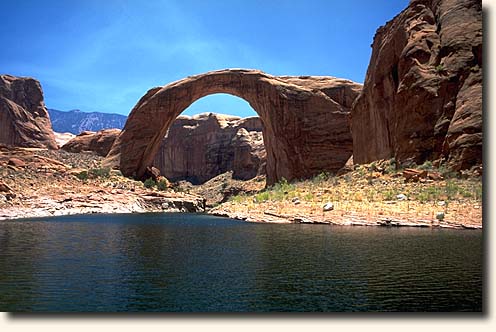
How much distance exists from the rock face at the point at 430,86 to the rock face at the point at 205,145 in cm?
4654

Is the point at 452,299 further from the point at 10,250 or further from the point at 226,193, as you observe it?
the point at 226,193

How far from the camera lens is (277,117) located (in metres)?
43.9

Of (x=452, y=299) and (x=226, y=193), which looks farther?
(x=226, y=193)

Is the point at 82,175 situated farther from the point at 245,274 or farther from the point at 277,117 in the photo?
the point at 245,274

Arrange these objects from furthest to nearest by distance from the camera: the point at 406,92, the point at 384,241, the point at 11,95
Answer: the point at 11,95 → the point at 406,92 → the point at 384,241

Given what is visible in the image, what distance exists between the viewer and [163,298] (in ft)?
Answer: 21.1

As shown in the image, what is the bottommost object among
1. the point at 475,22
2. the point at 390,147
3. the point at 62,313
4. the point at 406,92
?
the point at 62,313

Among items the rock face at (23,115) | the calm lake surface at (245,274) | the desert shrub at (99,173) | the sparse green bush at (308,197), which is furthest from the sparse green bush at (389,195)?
the rock face at (23,115)

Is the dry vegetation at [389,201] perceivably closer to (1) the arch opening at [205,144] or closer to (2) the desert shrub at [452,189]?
(2) the desert shrub at [452,189]

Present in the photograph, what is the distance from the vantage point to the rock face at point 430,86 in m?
20.6

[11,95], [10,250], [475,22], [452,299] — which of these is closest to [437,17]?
[475,22]

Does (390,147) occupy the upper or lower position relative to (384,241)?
upper

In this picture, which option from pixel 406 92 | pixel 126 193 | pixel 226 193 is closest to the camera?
pixel 406 92

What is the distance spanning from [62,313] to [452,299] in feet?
18.2
